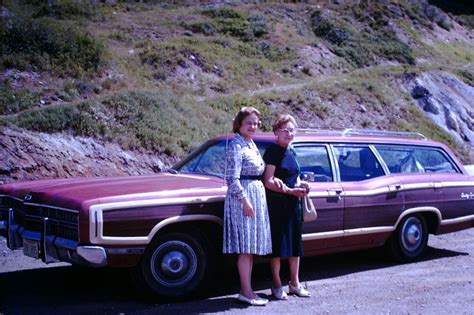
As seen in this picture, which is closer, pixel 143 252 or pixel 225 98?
pixel 143 252

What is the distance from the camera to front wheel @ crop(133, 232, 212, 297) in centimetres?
588

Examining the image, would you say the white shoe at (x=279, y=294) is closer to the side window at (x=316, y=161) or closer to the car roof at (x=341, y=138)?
the side window at (x=316, y=161)

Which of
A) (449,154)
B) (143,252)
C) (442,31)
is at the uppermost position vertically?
(442,31)

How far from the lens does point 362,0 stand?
4038cm

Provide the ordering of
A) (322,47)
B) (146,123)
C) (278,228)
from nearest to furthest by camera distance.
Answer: (278,228), (146,123), (322,47)

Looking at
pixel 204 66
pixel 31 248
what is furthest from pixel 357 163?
pixel 204 66

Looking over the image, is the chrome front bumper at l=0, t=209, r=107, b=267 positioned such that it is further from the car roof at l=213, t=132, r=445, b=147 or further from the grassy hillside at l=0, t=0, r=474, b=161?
the grassy hillside at l=0, t=0, r=474, b=161

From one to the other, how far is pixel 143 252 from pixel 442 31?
39.6m

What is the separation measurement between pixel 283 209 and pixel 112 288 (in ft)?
6.29

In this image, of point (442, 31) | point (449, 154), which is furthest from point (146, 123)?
point (442, 31)

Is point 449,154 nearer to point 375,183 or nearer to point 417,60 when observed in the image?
point 375,183

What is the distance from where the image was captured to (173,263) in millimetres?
5965

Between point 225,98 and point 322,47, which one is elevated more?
point 322,47

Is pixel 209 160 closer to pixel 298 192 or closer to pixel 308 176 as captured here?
pixel 308 176
